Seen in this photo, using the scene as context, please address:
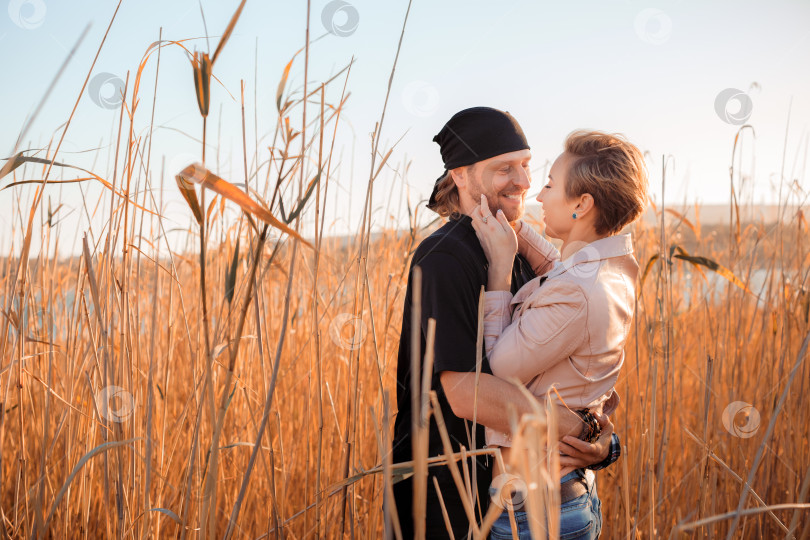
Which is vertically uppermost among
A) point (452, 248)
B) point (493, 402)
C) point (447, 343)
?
point (452, 248)

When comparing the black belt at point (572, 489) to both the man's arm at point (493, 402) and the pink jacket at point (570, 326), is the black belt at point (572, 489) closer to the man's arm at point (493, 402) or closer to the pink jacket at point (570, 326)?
the man's arm at point (493, 402)

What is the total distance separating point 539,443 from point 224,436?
151 centimetres

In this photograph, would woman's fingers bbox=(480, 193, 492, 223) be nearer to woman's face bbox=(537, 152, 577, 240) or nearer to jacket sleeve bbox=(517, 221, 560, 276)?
woman's face bbox=(537, 152, 577, 240)

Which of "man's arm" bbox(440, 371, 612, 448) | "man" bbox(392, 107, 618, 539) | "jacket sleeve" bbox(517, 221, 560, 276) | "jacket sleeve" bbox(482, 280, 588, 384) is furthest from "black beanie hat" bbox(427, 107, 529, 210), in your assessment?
"man's arm" bbox(440, 371, 612, 448)

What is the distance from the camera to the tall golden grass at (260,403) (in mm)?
935

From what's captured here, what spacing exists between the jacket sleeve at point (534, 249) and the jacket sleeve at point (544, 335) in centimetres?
47

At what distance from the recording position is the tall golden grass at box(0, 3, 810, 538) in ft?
3.07

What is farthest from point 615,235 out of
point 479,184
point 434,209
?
point 434,209

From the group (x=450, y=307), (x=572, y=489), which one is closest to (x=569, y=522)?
(x=572, y=489)

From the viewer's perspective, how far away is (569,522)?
1.21 metres

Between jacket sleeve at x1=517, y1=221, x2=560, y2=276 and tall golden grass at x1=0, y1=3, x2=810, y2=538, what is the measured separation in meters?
0.32

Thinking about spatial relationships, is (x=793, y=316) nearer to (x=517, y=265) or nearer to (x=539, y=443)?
(x=517, y=265)

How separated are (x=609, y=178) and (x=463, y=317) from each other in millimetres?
513

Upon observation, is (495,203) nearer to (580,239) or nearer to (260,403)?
(580,239)
